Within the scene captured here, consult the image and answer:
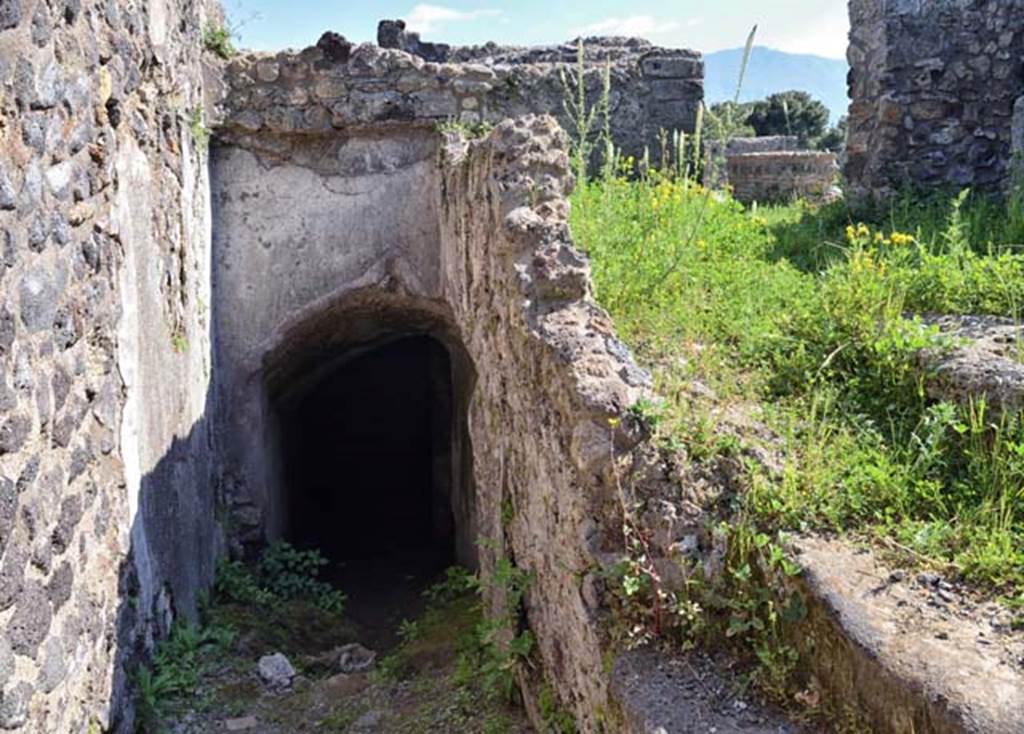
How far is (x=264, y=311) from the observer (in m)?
6.67

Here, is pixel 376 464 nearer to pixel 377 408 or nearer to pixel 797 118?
pixel 377 408

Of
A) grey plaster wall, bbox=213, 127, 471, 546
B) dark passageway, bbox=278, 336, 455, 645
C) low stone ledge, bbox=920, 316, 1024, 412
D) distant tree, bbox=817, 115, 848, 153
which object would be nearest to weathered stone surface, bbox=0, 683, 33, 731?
low stone ledge, bbox=920, 316, 1024, 412

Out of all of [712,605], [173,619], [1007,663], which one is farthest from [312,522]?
[1007,663]

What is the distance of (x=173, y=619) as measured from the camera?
4.74m

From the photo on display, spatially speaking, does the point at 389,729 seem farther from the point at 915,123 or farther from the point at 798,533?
the point at 915,123

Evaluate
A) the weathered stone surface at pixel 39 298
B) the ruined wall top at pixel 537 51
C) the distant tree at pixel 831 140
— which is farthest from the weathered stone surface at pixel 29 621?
the distant tree at pixel 831 140

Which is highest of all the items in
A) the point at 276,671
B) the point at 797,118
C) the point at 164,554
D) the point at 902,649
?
the point at 797,118

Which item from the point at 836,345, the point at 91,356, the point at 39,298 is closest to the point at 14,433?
the point at 39,298

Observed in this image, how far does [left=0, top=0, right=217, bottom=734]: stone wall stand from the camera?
279 cm

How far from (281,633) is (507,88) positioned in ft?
12.1

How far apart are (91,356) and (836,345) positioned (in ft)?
8.90

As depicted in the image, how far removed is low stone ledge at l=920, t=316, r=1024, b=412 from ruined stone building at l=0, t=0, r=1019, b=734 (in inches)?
39.4

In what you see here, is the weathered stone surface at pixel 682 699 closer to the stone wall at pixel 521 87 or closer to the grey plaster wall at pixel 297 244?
the grey plaster wall at pixel 297 244

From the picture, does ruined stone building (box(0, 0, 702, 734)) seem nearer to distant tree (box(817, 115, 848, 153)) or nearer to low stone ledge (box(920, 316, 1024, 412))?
low stone ledge (box(920, 316, 1024, 412))
